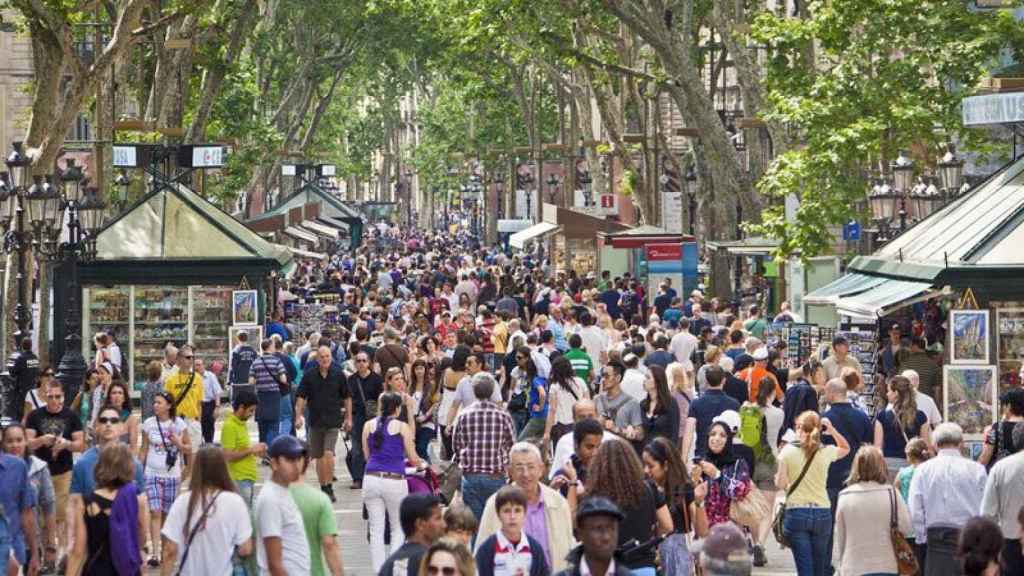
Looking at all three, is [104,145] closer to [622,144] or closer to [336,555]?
[622,144]

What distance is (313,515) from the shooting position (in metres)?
10.8

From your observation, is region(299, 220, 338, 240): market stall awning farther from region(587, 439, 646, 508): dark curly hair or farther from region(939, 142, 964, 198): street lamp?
region(587, 439, 646, 508): dark curly hair

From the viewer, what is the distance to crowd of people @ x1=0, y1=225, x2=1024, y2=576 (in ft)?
34.0

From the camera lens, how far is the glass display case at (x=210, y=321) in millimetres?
32156

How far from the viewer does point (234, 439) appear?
52.1ft

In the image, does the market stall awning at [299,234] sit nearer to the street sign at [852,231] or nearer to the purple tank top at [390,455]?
the street sign at [852,231]

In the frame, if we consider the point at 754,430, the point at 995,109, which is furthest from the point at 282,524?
the point at 995,109

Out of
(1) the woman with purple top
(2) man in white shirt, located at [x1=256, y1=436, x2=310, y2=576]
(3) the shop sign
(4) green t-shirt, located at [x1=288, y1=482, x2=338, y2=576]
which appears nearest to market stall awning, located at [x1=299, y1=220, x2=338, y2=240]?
(3) the shop sign

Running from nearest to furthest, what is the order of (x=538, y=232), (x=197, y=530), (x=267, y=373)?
1. (x=197, y=530)
2. (x=267, y=373)
3. (x=538, y=232)

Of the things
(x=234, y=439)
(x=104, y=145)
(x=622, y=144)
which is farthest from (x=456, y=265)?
(x=234, y=439)

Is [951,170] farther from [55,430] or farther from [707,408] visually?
[55,430]

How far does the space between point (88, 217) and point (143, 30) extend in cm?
623

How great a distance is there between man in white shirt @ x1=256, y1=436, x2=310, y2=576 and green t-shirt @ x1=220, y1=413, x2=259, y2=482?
4738 mm

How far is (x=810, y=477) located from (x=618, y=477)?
3.06 metres
